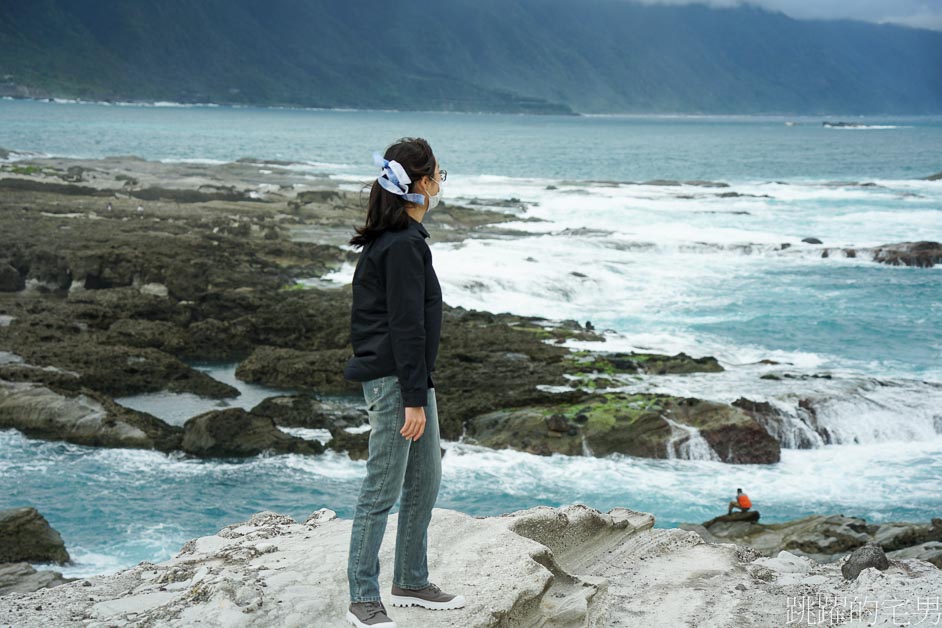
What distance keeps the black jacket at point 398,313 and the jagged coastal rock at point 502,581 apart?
1.17 meters

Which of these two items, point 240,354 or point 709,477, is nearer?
point 709,477

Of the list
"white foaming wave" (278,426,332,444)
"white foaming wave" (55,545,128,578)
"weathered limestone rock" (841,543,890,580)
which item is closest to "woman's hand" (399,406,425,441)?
"weathered limestone rock" (841,543,890,580)

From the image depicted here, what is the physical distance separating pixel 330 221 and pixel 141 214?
778cm

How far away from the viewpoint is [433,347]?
16.3 feet

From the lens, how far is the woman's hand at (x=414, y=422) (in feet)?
15.8

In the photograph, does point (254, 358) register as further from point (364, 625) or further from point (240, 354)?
point (364, 625)

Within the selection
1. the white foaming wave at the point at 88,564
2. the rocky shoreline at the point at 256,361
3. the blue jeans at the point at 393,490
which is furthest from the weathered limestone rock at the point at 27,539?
the blue jeans at the point at 393,490

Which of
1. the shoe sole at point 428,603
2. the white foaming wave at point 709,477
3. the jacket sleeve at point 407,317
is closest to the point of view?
the jacket sleeve at point 407,317

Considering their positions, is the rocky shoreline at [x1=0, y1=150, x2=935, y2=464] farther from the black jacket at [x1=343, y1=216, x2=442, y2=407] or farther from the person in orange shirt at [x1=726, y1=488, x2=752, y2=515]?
the black jacket at [x1=343, y1=216, x2=442, y2=407]

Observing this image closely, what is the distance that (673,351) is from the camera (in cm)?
2227

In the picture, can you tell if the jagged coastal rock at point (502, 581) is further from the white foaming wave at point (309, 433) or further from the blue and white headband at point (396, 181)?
the white foaming wave at point (309, 433)

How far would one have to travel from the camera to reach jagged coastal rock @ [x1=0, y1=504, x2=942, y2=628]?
508cm

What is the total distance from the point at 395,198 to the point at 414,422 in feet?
Result: 3.56

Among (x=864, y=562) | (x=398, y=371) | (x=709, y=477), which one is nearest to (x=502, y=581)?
(x=398, y=371)
